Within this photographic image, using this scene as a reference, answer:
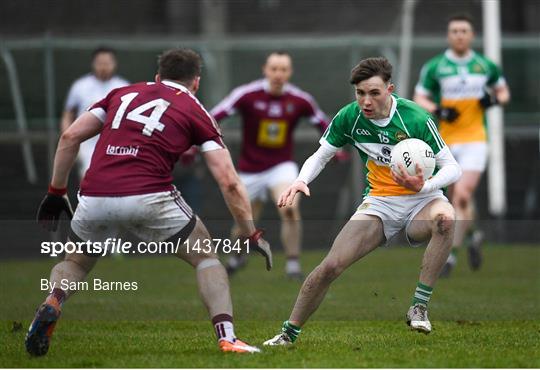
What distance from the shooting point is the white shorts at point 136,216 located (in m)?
7.30

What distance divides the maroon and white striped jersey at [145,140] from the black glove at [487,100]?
6.82 meters

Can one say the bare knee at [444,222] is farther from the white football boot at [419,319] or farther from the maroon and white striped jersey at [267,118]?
the maroon and white striped jersey at [267,118]

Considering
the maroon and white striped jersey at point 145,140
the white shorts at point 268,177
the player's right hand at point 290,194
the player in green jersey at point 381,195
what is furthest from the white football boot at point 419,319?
the white shorts at point 268,177

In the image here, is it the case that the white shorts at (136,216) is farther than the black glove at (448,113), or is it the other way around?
the black glove at (448,113)

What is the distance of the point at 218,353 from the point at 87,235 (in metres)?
1.08

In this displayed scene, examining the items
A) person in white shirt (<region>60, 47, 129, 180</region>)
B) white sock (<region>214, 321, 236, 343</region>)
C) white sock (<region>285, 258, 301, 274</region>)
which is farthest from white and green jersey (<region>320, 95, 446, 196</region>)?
person in white shirt (<region>60, 47, 129, 180</region>)

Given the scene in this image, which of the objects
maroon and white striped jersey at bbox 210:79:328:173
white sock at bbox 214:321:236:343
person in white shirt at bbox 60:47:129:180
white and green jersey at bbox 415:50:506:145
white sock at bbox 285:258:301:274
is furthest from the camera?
person in white shirt at bbox 60:47:129:180

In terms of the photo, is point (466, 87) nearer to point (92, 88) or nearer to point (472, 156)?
point (472, 156)

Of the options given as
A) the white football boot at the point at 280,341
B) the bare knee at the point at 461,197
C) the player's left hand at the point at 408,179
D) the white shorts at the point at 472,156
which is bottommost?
the bare knee at the point at 461,197

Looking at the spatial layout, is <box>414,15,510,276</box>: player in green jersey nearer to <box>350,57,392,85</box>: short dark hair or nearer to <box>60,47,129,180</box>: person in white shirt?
<box>60,47,129,180</box>: person in white shirt

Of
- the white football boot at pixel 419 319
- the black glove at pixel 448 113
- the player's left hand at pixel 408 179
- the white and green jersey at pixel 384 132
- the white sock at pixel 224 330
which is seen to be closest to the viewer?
the white sock at pixel 224 330

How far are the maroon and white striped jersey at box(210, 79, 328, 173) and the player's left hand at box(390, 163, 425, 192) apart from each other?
6139 mm

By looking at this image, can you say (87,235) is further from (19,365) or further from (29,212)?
(29,212)

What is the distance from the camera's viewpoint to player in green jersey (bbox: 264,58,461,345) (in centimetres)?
791
